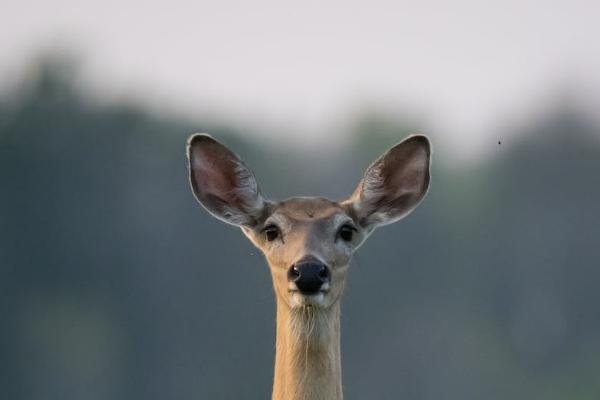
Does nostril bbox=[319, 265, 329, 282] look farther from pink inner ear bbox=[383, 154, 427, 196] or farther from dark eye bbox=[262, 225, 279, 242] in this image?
pink inner ear bbox=[383, 154, 427, 196]

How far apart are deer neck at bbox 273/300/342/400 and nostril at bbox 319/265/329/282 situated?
0.74ft

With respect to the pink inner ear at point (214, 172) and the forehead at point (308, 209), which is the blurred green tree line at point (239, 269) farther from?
the forehead at point (308, 209)

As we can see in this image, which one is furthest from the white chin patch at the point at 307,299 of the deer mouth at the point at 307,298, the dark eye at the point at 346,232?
the dark eye at the point at 346,232

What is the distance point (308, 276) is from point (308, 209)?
3.14 ft

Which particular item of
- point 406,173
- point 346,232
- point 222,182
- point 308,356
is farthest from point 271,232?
point 406,173

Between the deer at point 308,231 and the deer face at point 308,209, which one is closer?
the deer at point 308,231

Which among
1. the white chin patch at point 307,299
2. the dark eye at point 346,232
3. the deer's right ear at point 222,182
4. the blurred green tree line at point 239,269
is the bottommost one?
the white chin patch at point 307,299

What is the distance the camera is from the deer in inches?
603

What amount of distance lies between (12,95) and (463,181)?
38.4 feet

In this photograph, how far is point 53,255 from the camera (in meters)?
55.3

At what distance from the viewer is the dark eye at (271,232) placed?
1594 cm

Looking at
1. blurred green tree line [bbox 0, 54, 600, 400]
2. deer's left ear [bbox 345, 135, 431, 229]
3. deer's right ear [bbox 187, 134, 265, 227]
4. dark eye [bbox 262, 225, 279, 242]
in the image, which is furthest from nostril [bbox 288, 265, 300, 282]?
blurred green tree line [bbox 0, 54, 600, 400]

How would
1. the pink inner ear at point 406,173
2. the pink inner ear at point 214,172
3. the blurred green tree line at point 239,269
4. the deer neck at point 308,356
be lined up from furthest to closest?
the blurred green tree line at point 239,269 < the pink inner ear at point 406,173 < the pink inner ear at point 214,172 < the deer neck at point 308,356

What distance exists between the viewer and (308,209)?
16031 millimetres
